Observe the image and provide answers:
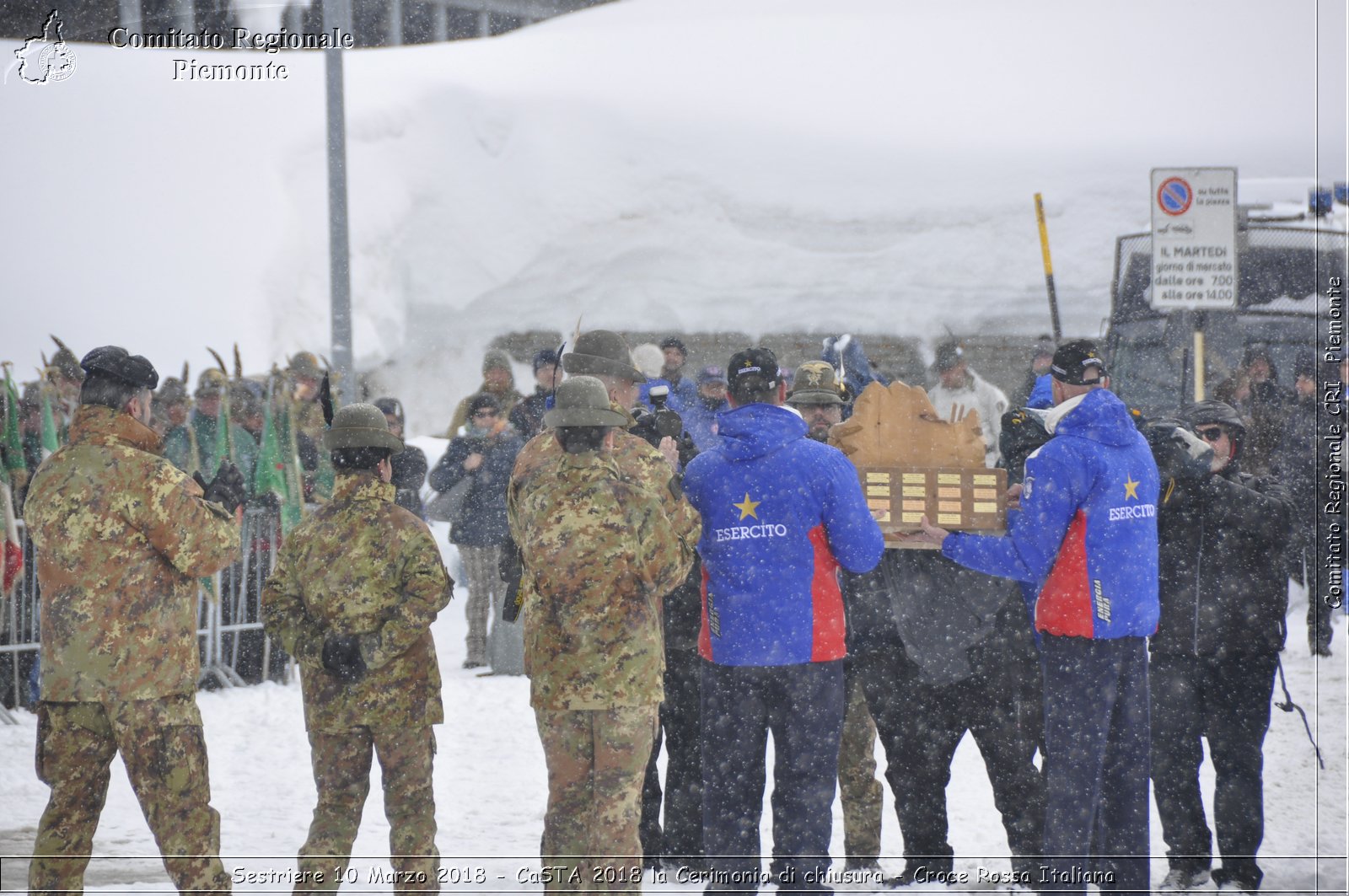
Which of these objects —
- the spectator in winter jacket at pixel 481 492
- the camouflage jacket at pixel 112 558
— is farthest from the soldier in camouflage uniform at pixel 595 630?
the spectator in winter jacket at pixel 481 492

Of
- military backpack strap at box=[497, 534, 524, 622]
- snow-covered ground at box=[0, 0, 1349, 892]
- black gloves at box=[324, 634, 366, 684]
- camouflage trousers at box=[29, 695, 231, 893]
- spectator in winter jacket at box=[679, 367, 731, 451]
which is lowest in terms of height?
camouflage trousers at box=[29, 695, 231, 893]

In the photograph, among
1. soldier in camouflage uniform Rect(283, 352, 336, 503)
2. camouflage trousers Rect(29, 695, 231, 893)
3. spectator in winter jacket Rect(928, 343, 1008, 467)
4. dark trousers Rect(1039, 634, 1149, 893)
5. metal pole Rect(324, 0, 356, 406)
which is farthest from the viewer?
spectator in winter jacket Rect(928, 343, 1008, 467)

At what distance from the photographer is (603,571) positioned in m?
3.63

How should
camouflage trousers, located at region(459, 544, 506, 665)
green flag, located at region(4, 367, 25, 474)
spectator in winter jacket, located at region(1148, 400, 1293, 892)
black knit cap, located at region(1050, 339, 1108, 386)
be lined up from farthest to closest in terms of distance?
camouflage trousers, located at region(459, 544, 506, 665) → green flag, located at region(4, 367, 25, 474) → spectator in winter jacket, located at region(1148, 400, 1293, 892) → black knit cap, located at region(1050, 339, 1108, 386)

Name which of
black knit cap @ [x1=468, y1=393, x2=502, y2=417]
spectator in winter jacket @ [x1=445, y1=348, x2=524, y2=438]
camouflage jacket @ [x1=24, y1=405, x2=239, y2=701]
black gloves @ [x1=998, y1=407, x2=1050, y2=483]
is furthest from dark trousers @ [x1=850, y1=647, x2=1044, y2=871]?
spectator in winter jacket @ [x1=445, y1=348, x2=524, y2=438]

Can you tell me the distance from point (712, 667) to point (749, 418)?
2.76 feet

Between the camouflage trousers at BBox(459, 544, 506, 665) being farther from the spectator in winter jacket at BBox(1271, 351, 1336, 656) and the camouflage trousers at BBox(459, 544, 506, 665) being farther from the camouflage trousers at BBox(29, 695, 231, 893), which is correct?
the spectator in winter jacket at BBox(1271, 351, 1336, 656)

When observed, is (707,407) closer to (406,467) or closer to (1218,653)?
(406,467)

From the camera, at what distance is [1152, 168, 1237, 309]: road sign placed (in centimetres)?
A: 853

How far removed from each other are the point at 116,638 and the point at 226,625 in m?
4.24

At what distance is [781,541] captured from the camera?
3736mm

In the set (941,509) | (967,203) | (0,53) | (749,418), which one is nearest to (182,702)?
(749,418)

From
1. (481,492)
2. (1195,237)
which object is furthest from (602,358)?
(1195,237)

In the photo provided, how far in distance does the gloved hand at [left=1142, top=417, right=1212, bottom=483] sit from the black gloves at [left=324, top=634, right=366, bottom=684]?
2868 millimetres
